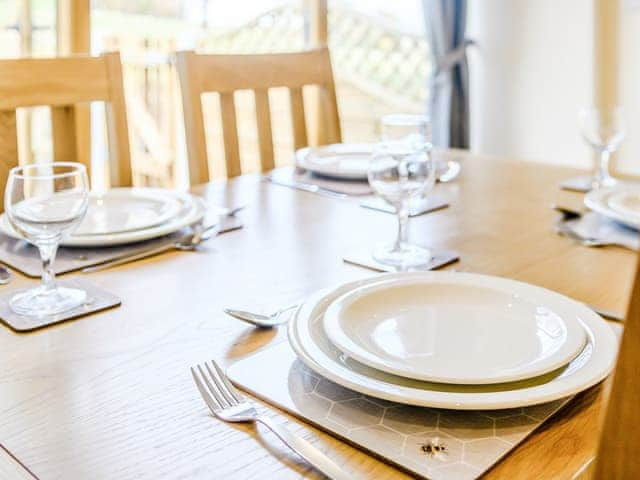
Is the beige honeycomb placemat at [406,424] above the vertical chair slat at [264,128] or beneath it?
beneath

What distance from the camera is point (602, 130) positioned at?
1371mm

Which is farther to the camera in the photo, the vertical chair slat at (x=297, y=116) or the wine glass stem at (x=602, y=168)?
the vertical chair slat at (x=297, y=116)

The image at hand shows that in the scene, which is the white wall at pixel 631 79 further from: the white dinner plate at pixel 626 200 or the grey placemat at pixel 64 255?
the grey placemat at pixel 64 255

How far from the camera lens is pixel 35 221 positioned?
810 mm

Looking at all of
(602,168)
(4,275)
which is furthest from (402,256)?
(602,168)

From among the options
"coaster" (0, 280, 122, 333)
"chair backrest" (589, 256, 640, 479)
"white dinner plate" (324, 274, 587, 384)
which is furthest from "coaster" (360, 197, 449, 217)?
"chair backrest" (589, 256, 640, 479)

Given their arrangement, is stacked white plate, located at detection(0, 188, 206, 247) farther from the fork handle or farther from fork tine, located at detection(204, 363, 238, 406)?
the fork handle

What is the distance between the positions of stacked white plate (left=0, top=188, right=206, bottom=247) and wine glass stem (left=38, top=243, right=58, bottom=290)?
12 cm

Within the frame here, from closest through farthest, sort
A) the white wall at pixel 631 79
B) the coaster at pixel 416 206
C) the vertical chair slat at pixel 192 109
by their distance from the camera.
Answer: the coaster at pixel 416 206 → the vertical chair slat at pixel 192 109 → the white wall at pixel 631 79

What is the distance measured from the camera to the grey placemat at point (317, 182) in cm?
137

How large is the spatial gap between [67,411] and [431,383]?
30cm

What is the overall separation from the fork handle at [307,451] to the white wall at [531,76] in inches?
107

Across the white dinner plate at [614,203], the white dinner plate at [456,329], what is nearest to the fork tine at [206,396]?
the white dinner plate at [456,329]

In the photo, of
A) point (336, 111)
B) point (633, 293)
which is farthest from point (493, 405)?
point (336, 111)
